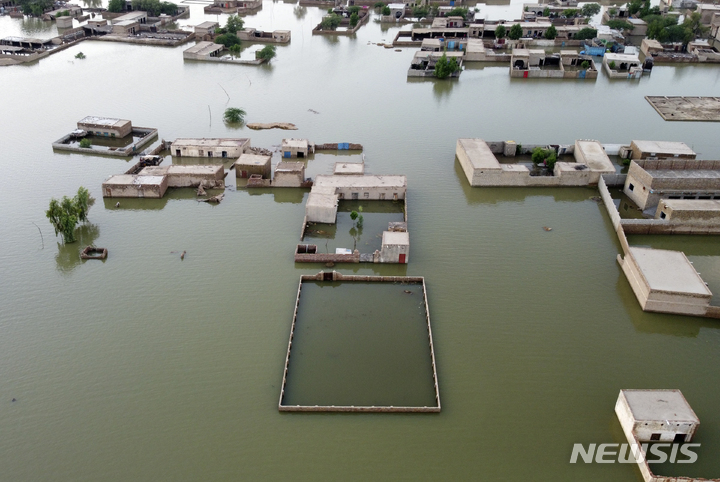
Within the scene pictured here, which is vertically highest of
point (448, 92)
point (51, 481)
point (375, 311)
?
point (448, 92)

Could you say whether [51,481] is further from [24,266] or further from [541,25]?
[541,25]

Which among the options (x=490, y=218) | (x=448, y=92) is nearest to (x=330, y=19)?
(x=448, y=92)

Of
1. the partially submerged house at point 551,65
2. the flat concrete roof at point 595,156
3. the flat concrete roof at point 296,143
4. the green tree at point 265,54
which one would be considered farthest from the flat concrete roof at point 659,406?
the green tree at point 265,54

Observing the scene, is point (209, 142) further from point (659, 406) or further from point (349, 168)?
point (659, 406)

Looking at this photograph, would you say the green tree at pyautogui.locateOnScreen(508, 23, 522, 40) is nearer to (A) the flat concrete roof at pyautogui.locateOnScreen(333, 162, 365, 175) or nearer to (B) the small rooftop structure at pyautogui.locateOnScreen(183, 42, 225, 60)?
(B) the small rooftop structure at pyautogui.locateOnScreen(183, 42, 225, 60)

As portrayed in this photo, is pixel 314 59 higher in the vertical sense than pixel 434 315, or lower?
higher

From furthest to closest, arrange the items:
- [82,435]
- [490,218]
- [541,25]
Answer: [541,25]
[490,218]
[82,435]

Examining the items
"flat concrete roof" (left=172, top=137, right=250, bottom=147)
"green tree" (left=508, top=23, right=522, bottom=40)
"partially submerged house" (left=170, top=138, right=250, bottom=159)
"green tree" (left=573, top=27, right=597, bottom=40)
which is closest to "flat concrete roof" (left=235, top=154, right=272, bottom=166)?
"partially submerged house" (left=170, top=138, right=250, bottom=159)
